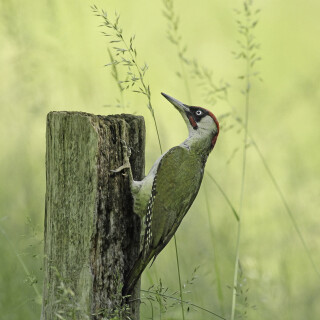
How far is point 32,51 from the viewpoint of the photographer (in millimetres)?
6098

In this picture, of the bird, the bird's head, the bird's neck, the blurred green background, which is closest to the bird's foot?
the bird

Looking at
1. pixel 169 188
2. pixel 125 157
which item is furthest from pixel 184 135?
pixel 125 157

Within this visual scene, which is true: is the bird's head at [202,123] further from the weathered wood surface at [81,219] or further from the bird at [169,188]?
the weathered wood surface at [81,219]

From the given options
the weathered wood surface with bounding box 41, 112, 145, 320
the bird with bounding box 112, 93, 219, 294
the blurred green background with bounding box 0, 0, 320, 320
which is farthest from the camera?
the blurred green background with bounding box 0, 0, 320, 320

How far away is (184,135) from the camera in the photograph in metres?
8.81

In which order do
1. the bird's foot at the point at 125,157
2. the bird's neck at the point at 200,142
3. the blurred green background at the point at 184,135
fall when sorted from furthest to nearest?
the blurred green background at the point at 184,135
the bird's neck at the point at 200,142
the bird's foot at the point at 125,157

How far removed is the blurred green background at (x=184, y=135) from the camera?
559 centimetres

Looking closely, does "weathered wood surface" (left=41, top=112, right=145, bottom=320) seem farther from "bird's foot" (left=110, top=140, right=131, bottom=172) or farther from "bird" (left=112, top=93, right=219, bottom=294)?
"bird" (left=112, top=93, right=219, bottom=294)

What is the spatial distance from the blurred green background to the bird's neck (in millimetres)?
236

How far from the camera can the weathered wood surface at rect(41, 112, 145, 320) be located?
363 centimetres

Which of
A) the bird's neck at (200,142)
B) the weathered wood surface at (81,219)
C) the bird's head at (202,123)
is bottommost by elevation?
the weathered wood surface at (81,219)

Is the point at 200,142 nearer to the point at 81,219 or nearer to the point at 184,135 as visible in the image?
the point at 81,219

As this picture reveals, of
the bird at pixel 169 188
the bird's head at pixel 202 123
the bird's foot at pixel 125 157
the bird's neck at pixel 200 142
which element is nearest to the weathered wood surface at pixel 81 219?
the bird's foot at pixel 125 157

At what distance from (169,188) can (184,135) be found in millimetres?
4354
